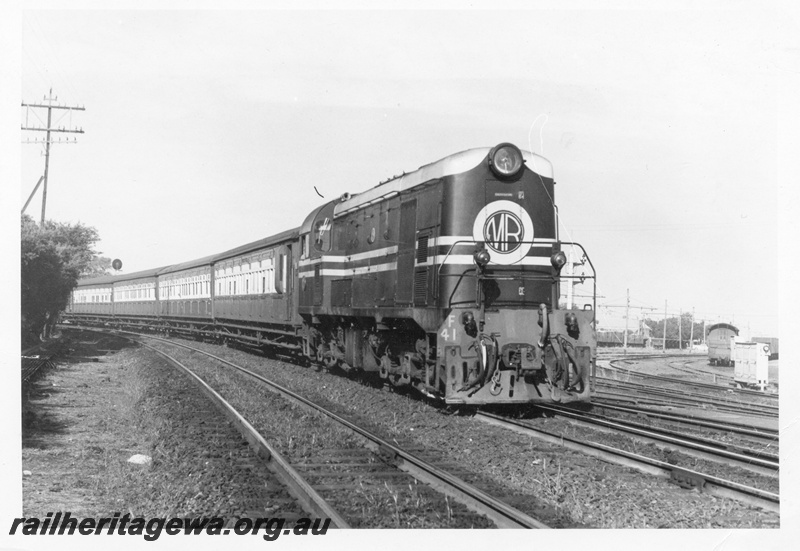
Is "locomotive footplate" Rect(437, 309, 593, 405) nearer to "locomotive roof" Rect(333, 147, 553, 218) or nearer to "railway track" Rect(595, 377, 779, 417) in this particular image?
"locomotive roof" Rect(333, 147, 553, 218)

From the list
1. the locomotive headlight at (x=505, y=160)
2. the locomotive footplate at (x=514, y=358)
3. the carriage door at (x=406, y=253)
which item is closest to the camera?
the locomotive footplate at (x=514, y=358)

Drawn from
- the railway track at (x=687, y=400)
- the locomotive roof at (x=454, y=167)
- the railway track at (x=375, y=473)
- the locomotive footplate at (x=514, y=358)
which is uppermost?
the locomotive roof at (x=454, y=167)

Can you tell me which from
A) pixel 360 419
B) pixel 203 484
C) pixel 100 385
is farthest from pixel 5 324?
pixel 100 385

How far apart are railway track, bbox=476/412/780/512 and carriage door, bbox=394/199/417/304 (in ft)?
9.99

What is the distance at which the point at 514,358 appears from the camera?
10094 millimetres

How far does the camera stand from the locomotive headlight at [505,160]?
1052cm

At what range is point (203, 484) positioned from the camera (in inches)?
283

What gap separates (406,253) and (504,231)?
1.82 m

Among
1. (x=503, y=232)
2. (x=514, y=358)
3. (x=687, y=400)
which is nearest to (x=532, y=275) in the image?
(x=503, y=232)

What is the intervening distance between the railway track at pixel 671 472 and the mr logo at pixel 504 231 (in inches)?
99.3

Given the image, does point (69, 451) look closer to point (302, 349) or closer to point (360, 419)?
point (360, 419)

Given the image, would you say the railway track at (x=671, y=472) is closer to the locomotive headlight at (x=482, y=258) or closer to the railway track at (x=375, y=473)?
the railway track at (x=375, y=473)

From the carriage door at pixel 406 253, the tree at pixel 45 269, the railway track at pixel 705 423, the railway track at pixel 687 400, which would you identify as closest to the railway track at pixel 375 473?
the carriage door at pixel 406 253

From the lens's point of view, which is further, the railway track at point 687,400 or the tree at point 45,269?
the tree at point 45,269
